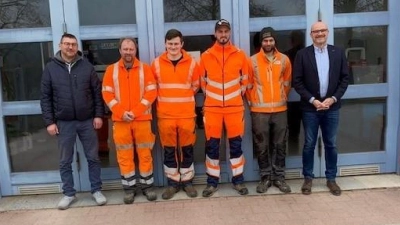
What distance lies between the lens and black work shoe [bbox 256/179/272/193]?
4391mm

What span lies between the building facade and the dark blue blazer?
45 cm

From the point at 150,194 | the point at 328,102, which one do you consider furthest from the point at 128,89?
the point at 328,102

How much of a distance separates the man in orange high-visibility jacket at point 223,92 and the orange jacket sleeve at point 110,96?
35.0 inches

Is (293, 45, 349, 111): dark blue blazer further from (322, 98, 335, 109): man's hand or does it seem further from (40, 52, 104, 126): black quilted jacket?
(40, 52, 104, 126): black quilted jacket

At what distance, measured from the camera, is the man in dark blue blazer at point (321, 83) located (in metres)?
4.12

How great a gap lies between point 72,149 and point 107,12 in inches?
59.4

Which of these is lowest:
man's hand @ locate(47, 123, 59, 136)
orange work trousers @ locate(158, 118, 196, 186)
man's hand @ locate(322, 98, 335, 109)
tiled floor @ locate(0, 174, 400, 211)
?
tiled floor @ locate(0, 174, 400, 211)

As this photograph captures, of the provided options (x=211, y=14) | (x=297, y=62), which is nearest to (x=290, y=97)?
(x=297, y=62)

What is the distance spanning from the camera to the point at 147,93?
414cm

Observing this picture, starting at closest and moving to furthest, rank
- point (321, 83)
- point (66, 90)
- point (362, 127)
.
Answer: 1. point (66, 90)
2. point (321, 83)
3. point (362, 127)

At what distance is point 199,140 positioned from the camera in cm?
471

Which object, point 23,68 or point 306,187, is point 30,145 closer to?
point 23,68

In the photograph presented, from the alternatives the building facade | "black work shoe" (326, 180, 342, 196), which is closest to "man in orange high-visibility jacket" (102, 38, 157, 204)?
the building facade

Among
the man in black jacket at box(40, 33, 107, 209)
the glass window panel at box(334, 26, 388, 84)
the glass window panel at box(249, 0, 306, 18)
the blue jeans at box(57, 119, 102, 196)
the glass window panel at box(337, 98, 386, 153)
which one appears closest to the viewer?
the man in black jacket at box(40, 33, 107, 209)
